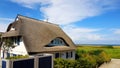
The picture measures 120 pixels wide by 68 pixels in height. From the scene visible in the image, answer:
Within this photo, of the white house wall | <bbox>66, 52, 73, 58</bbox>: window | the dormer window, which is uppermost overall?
the dormer window

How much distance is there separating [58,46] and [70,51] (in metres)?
3.82

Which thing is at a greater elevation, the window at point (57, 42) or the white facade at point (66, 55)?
the window at point (57, 42)

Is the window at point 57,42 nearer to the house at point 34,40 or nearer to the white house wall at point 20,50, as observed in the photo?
the house at point 34,40

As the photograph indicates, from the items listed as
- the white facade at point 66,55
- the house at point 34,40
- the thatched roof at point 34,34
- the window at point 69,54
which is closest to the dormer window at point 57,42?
the house at point 34,40

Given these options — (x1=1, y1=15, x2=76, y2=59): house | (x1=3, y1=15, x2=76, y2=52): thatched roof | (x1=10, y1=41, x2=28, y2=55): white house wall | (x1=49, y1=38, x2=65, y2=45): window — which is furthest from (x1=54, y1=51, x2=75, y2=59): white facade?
(x1=10, y1=41, x2=28, y2=55): white house wall

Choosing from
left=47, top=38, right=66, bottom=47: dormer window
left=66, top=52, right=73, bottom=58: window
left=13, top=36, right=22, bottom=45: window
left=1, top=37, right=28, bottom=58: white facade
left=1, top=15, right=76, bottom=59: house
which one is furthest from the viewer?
left=66, top=52, right=73, bottom=58: window

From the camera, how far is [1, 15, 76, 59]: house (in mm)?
26172

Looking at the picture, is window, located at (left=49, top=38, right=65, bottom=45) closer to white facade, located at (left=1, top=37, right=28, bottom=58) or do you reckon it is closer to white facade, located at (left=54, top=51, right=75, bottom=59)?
white facade, located at (left=54, top=51, right=75, bottom=59)

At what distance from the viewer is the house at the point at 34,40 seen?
2617 cm

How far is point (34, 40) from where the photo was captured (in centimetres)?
2716

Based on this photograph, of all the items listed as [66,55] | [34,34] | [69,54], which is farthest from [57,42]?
[34,34]

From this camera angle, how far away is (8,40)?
28.7 meters

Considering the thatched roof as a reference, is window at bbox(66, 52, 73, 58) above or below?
below

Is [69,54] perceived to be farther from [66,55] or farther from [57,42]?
[57,42]
